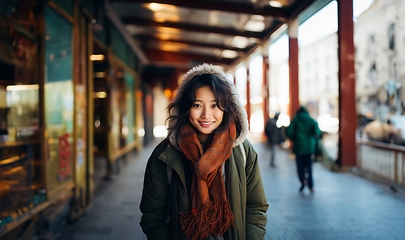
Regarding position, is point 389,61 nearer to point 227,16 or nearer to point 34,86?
point 227,16

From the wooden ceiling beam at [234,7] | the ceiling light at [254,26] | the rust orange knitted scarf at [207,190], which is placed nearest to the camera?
the rust orange knitted scarf at [207,190]

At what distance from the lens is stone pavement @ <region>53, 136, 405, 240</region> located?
4.48 meters

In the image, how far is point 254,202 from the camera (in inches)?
81.0

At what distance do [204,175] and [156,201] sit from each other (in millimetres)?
334

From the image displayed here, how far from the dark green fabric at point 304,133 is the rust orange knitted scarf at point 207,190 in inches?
203

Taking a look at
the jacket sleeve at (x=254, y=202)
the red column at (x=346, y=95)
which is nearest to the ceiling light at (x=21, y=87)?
the jacket sleeve at (x=254, y=202)

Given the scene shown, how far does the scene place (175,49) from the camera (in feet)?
51.3

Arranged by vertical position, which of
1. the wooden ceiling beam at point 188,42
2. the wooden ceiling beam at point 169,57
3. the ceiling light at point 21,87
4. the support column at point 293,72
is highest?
the wooden ceiling beam at point 188,42

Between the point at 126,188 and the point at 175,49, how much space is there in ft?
31.1

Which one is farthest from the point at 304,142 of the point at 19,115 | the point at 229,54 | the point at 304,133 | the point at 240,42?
the point at 229,54

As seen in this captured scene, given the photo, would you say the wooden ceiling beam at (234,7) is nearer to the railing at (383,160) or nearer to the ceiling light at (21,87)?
the railing at (383,160)

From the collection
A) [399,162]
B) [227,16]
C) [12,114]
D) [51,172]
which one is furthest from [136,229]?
[227,16]

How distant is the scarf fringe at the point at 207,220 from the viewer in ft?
6.16

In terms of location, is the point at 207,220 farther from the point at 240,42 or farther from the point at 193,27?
A: the point at 240,42
